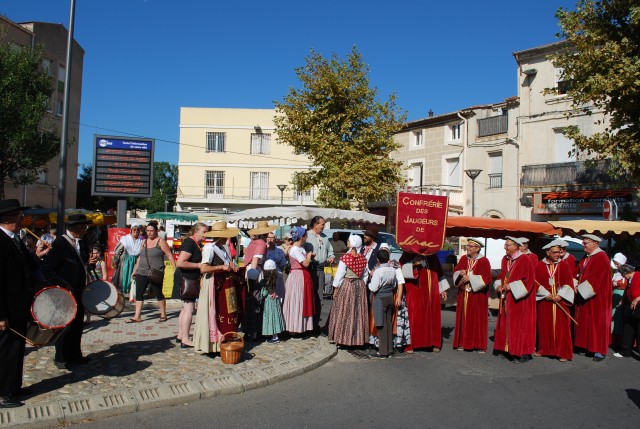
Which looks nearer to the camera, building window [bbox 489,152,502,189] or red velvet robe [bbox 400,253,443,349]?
red velvet robe [bbox 400,253,443,349]

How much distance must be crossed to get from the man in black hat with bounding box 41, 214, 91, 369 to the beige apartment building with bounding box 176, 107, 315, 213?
40.5 m

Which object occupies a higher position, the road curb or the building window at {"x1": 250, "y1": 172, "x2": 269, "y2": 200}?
the building window at {"x1": 250, "y1": 172, "x2": 269, "y2": 200}

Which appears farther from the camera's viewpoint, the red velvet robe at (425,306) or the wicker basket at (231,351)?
the red velvet robe at (425,306)

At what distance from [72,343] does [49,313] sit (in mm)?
1468

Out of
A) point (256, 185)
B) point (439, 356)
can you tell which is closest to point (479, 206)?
point (256, 185)

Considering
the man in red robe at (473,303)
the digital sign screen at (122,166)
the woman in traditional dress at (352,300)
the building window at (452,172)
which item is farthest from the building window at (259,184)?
the woman in traditional dress at (352,300)

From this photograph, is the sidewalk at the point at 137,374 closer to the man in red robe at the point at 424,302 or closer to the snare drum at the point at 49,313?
the snare drum at the point at 49,313

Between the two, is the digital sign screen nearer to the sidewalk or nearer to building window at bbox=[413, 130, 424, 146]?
the sidewalk

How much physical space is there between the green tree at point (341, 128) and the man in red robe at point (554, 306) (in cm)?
A: 1715

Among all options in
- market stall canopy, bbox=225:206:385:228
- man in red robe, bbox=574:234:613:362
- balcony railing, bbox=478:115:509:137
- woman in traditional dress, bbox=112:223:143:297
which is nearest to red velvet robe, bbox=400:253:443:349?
man in red robe, bbox=574:234:613:362

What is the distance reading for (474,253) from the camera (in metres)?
9.27

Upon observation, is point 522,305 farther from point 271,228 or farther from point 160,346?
point 160,346

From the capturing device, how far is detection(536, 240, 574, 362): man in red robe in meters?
8.83

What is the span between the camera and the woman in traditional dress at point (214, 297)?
771 centimetres
